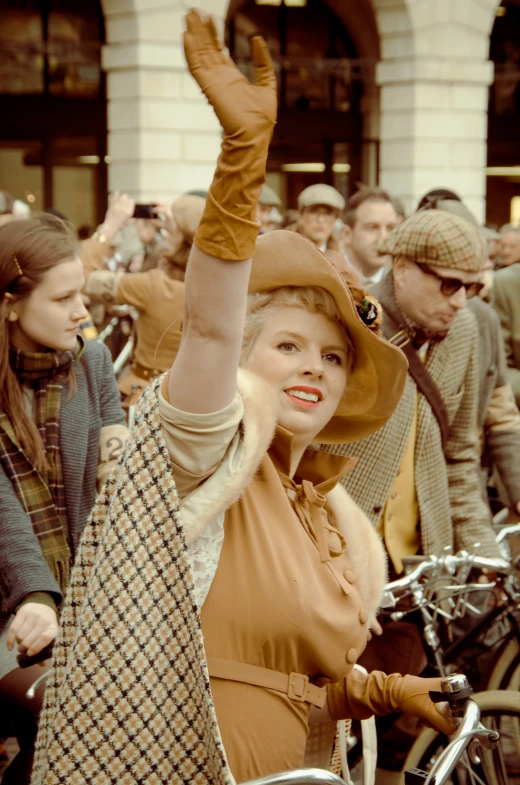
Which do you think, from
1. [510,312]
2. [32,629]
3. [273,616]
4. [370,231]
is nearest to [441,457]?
[32,629]

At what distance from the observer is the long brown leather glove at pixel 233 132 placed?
164cm

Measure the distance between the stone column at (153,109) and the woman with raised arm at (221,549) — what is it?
550 inches

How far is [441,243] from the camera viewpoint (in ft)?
13.2

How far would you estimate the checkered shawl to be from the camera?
6.08ft

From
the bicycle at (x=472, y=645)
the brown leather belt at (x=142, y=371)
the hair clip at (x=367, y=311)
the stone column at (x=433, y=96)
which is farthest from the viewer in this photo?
the stone column at (x=433, y=96)

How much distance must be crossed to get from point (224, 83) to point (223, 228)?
0.68 feet

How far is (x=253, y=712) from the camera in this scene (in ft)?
6.87

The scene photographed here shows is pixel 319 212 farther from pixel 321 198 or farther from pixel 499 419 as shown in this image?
pixel 499 419

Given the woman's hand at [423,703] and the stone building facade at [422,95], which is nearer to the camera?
the woman's hand at [423,703]

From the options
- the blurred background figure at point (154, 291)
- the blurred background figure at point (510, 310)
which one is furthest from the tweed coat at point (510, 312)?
the blurred background figure at point (154, 291)

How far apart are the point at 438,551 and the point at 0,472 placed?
1704 mm

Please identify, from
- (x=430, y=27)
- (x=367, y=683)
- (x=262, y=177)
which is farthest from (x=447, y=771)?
(x=430, y=27)

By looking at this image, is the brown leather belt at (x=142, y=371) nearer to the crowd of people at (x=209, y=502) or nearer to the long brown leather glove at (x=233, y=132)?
the crowd of people at (x=209, y=502)

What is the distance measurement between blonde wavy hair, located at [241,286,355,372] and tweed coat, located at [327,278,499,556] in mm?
1415
